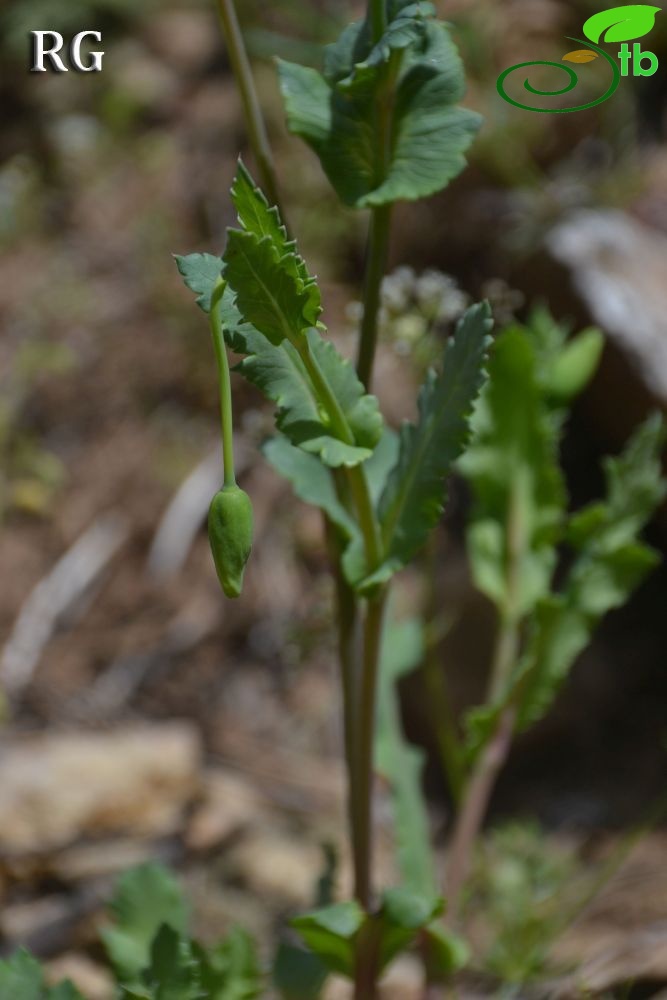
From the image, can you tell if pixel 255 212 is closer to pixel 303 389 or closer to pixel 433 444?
pixel 303 389

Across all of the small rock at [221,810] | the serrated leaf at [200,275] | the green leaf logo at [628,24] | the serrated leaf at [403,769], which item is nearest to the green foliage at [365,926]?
the serrated leaf at [403,769]

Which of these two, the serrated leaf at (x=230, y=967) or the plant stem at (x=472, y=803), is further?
the plant stem at (x=472, y=803)

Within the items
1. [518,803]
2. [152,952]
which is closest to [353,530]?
[152,952]

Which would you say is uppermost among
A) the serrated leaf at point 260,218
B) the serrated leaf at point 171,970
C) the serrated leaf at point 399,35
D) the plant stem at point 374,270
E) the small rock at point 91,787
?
the serrated leaf at point 399,35

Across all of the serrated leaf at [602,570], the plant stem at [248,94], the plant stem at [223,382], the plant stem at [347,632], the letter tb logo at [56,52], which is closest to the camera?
the plant stem at [223,382]

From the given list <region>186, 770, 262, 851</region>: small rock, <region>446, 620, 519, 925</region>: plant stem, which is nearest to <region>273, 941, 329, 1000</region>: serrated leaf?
<region>446, 620, 519, 925</region>: plant stem

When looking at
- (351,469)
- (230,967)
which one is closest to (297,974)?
(230,967)

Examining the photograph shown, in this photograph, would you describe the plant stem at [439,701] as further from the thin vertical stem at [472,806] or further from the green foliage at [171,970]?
the green foliage at [171,970]

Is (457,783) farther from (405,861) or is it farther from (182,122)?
(182,122)
